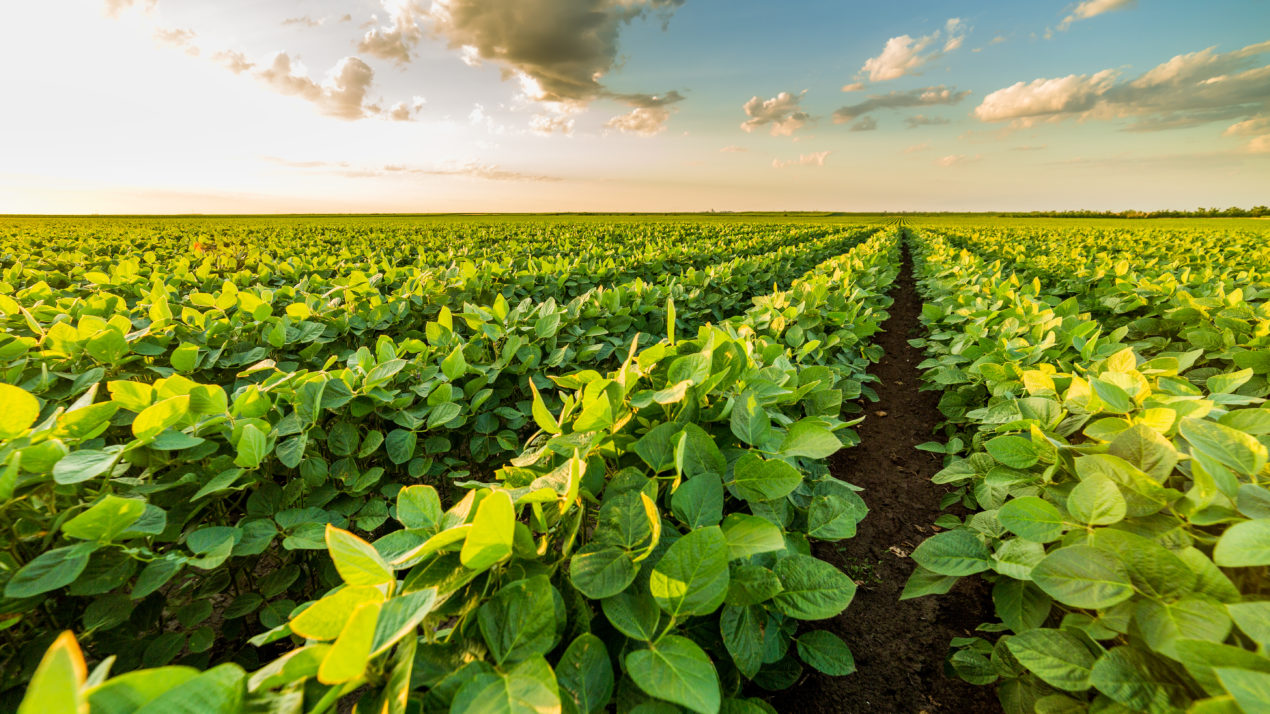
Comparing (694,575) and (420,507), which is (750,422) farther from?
(420,507)

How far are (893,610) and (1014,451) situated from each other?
166 cm

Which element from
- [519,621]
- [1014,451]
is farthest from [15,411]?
[1014,451]

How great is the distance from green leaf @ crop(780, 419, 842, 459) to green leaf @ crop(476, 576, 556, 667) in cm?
75

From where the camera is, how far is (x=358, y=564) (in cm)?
83

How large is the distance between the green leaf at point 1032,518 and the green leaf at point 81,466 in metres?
2.03

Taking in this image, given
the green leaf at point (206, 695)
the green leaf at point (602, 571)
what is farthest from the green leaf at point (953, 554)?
the green leaf at point (206, 695)

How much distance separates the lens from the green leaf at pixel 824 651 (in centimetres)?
131

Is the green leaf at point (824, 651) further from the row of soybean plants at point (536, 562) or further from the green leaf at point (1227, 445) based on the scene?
the green leaf at point (1227, 445)

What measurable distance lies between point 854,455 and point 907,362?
12.0 feet

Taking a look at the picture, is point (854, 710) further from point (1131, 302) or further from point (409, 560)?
point (1131, 302)

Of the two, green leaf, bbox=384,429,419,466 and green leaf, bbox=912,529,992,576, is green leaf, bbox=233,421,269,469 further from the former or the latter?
green leaf, bbox=912,529,992,576

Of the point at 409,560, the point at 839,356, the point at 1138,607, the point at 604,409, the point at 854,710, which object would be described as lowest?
the point at 854,710

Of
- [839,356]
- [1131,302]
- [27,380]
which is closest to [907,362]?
[1131,302]

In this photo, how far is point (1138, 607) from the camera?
2.92 feet
